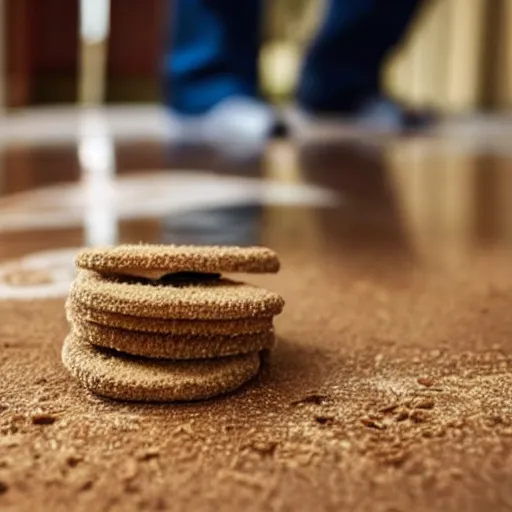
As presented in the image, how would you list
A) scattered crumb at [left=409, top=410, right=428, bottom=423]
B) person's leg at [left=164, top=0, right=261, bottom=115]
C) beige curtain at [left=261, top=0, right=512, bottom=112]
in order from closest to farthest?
1. scattered crumb at [left=409, top=410, right=428, bottom=423]
2. person's leg at [left=164, top=0, right=261, bottom=115]
3. beige curtain at [left=261, top=0, right=512, bottom=112]

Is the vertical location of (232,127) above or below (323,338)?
above

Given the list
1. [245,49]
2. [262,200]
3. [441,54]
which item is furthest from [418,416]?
[441,54]

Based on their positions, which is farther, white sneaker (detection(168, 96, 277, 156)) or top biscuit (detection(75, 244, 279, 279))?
white sneaker (detection(168, 96, 277, 156))

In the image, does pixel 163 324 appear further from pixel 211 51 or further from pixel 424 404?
pixel 211 51

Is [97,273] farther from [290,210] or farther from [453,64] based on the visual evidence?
[453,64]

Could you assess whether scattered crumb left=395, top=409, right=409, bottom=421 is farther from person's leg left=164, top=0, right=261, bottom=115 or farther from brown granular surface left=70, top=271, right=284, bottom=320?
person's leg left=164, top=0, right=261, bottom=115

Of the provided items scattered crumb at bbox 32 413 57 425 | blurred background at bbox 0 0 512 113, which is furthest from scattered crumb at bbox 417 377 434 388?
blurred background at bbox 0 0 512 113

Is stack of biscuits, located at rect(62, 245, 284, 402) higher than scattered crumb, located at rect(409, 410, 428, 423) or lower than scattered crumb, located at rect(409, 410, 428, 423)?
higher
